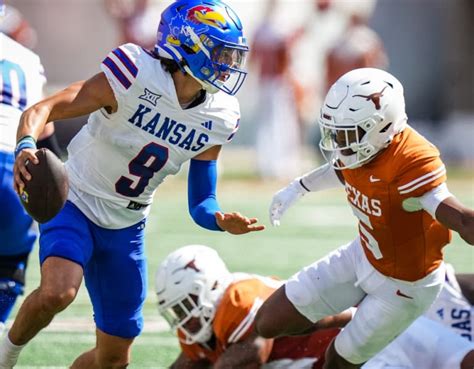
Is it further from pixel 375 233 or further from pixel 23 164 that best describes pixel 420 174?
pixel 23 164

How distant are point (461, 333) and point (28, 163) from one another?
2.16 metres

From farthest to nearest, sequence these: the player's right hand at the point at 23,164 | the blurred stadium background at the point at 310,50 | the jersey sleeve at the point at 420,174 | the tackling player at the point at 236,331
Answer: the blurred stadium background at the point at 310,50 → the tackling player at the point at 236,331 → the jersey sleeve at the point at 420,174 → the player's right hand at the point at 23,164

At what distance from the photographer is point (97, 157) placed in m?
4.78

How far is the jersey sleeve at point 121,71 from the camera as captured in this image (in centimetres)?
460

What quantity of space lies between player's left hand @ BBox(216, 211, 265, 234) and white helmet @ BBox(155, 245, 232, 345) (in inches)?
24.3

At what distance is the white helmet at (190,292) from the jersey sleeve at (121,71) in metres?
0.92

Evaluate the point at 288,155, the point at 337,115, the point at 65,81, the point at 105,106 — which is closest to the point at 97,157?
the point at 105,106

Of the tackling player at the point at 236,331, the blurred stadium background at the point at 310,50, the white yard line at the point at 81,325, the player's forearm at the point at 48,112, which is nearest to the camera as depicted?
the player's forearm at the point at 48,112

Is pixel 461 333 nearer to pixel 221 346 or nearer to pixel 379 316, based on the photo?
pixel 379 316

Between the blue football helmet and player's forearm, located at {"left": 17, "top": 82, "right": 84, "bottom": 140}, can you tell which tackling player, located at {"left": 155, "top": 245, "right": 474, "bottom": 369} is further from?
player's forearm, located at {"left": 17, "top": 82, "right": 84, "bottom": 140}

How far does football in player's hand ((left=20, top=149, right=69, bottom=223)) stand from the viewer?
13.5 ft

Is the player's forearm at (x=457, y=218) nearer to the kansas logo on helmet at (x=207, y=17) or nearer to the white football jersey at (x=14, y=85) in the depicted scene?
the kansas logo on helmet at (x=207, y=17)

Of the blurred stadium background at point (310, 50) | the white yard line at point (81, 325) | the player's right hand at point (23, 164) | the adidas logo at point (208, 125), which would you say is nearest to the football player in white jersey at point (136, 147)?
the adidas logo at point (208, 125)

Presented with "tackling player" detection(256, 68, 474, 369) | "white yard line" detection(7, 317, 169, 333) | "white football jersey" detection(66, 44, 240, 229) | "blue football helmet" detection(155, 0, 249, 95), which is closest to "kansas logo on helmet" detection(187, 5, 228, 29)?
"blue football helmet" detection(155, 0, 249, 95)
